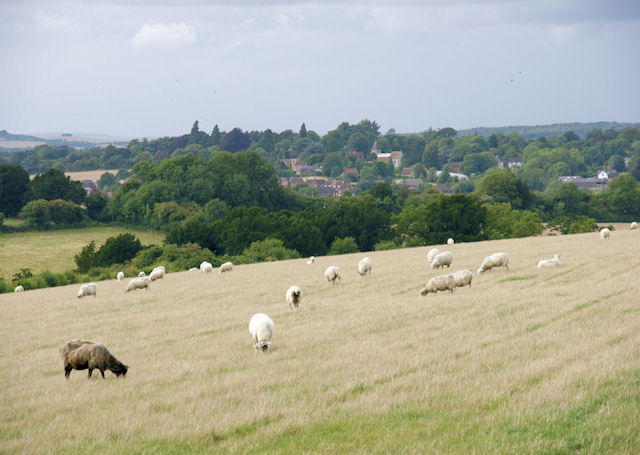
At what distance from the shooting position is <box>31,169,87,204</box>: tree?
399 ft

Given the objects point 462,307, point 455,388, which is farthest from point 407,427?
point 462,307

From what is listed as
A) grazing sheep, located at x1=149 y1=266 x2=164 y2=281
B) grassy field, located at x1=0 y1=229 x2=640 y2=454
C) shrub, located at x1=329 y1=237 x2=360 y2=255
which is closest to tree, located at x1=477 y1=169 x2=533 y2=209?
shrub, located at x1=329 y1=237 x2=360 y2=255

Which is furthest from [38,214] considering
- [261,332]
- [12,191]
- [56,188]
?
[261,332]

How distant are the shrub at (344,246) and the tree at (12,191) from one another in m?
67.9

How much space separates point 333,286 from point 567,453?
878 inches

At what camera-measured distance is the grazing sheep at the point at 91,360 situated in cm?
1528

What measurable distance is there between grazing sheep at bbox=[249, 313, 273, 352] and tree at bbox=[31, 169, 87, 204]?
113418 millimetres

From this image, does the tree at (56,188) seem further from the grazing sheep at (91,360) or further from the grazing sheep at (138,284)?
the grazing sheep at (91,360)

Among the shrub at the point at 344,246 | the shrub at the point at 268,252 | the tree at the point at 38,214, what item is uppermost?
the tree at the point at 38,214

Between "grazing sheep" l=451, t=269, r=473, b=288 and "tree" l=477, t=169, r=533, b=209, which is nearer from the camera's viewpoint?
"grazing sheep" l=451, t=269, r=473, b=288

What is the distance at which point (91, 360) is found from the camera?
15367 mm

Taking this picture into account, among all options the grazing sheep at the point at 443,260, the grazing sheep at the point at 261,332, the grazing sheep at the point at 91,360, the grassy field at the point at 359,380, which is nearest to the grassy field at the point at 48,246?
the grazing sheep at the point at 443,260

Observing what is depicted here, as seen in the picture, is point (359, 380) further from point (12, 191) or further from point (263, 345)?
point (12, 191)

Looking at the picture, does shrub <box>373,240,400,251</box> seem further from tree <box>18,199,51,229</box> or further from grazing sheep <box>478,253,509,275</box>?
tree <box>18,199,51,229</box>
